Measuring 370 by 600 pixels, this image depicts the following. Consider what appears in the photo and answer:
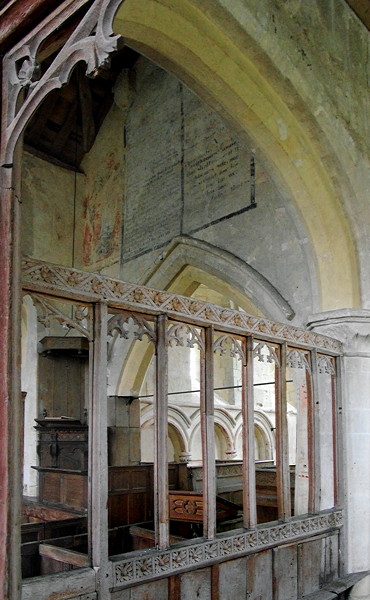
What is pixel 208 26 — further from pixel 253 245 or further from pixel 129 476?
pixel 129 476

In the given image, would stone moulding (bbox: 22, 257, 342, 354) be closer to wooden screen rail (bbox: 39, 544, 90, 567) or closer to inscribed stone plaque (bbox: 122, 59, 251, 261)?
wooden screen rail (bbox: 39, 544, 90, 567)

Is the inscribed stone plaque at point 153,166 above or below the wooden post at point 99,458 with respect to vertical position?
above

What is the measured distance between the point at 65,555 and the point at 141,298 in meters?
1.65

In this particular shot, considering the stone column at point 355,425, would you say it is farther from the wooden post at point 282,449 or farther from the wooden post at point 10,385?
the wooden post at point 10,385

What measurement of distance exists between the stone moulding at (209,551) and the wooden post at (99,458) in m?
0.10

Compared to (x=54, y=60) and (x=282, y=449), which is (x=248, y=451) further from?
(x=54, y=60)

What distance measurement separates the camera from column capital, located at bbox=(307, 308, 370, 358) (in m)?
5.25

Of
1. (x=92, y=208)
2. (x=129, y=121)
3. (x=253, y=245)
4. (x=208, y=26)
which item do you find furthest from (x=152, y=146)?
(x=208, y=26)

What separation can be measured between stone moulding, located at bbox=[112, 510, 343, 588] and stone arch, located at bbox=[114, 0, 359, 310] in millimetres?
2088

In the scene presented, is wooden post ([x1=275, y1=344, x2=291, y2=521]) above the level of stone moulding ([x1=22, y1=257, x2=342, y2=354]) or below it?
below

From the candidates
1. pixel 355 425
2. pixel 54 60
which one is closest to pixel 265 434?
pixel 355 425

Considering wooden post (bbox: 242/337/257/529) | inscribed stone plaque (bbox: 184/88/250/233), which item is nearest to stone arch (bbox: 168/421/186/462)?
inscribed stone plaque (bbox: 184/88/250/233)

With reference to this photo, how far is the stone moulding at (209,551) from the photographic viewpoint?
124 inches

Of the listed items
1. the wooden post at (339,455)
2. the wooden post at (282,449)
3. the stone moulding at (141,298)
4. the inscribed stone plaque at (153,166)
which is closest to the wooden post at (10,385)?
the stone moulding at (141,298)
